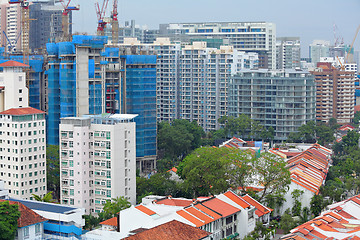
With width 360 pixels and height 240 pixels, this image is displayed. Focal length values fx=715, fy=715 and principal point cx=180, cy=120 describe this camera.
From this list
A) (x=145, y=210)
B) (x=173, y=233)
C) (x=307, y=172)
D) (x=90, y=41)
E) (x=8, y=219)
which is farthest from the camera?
(x=90, y=41)

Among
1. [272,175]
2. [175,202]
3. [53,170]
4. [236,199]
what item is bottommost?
[175,202]

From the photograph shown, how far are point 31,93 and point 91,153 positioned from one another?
70.8ft

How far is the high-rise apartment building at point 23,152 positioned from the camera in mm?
55531

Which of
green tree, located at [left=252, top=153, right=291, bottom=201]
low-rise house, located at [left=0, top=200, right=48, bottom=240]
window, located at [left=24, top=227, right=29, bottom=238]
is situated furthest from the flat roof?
green tree, located at [left=252, top=153, right=291, bottom=201]

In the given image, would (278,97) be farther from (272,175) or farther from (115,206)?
(115,206)

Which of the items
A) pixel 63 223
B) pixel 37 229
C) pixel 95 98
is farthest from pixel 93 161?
pixel 95 98

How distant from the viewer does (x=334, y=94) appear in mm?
115938

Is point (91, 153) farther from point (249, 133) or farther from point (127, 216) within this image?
point (249, 133)

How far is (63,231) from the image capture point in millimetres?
46719

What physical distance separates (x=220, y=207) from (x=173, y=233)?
25.0 feet

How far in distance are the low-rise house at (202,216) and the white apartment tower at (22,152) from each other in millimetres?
10628

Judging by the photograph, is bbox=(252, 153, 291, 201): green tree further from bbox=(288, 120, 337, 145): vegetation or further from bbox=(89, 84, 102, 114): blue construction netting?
bbox=(288, 120, 337, 145): vegetation

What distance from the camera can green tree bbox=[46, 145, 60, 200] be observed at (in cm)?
6044

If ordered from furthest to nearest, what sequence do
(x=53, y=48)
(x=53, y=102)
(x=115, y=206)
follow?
(x=53, y=102), (x=53, y=48), (x=115, y=206)
